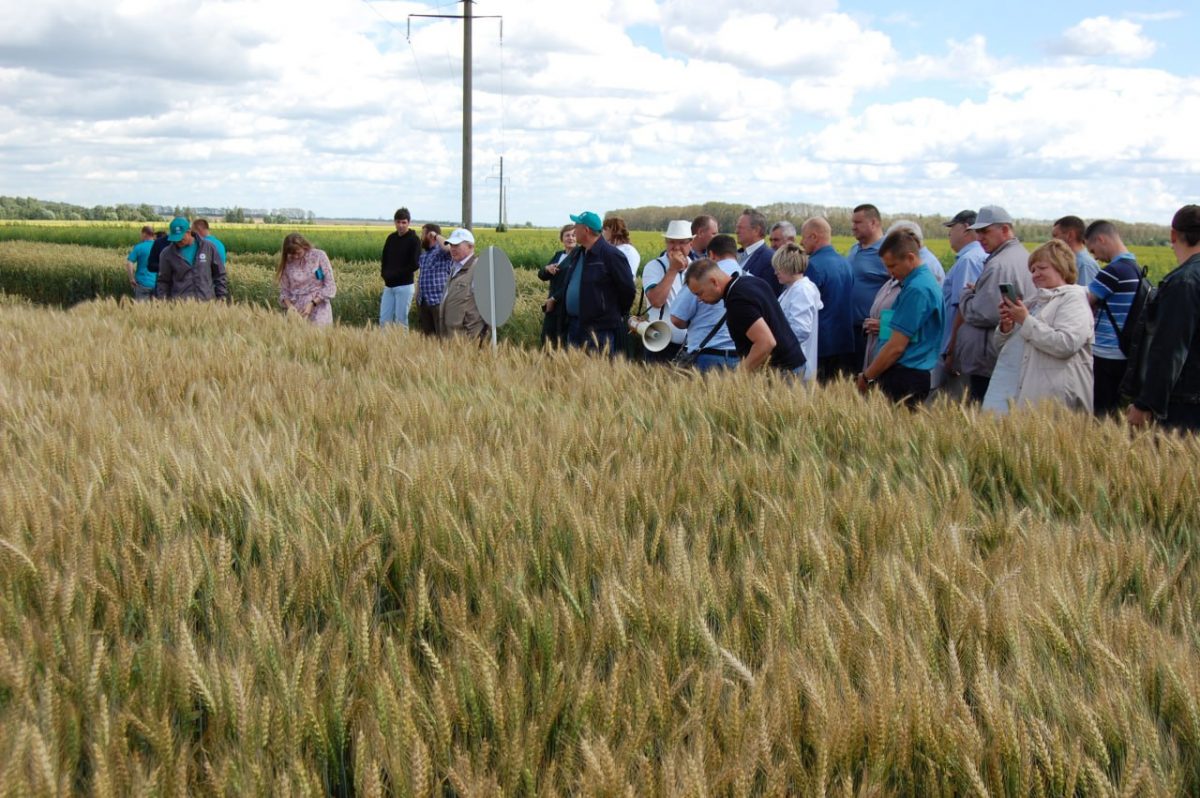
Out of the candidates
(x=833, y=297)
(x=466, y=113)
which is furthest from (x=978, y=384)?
(x=466, y=113)

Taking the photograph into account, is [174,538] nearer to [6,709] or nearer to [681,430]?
[6,709]

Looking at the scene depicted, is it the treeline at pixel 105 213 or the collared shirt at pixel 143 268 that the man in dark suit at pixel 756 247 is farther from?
the treeline at pixel 105 213

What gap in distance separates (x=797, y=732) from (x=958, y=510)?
1.23m

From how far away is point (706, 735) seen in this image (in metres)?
1.40

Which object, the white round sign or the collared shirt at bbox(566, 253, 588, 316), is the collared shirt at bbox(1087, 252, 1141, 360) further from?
the white round sign

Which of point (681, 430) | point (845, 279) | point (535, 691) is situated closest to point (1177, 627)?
point (535, 691)

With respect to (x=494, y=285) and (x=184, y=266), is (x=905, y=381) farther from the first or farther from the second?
(x=184, y=266)

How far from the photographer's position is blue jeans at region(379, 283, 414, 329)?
12.2 m

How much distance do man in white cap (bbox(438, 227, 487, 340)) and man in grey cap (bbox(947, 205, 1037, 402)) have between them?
4.23m

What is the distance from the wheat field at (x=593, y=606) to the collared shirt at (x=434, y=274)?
7.75m

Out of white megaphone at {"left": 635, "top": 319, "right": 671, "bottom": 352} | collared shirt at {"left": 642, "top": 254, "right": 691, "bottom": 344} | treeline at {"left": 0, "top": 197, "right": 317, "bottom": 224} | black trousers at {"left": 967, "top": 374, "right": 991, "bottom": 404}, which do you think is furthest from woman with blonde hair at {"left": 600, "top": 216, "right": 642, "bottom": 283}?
treeline at {"left": 0, "top": 197, "right": 317, "bottom": 224}

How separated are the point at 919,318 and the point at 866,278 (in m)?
2.17

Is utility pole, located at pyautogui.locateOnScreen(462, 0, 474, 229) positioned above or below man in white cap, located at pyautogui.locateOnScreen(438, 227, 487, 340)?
above

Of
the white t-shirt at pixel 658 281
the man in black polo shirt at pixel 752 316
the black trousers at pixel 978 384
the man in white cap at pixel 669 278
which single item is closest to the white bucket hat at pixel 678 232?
the man in white cap at pixel 669 278
